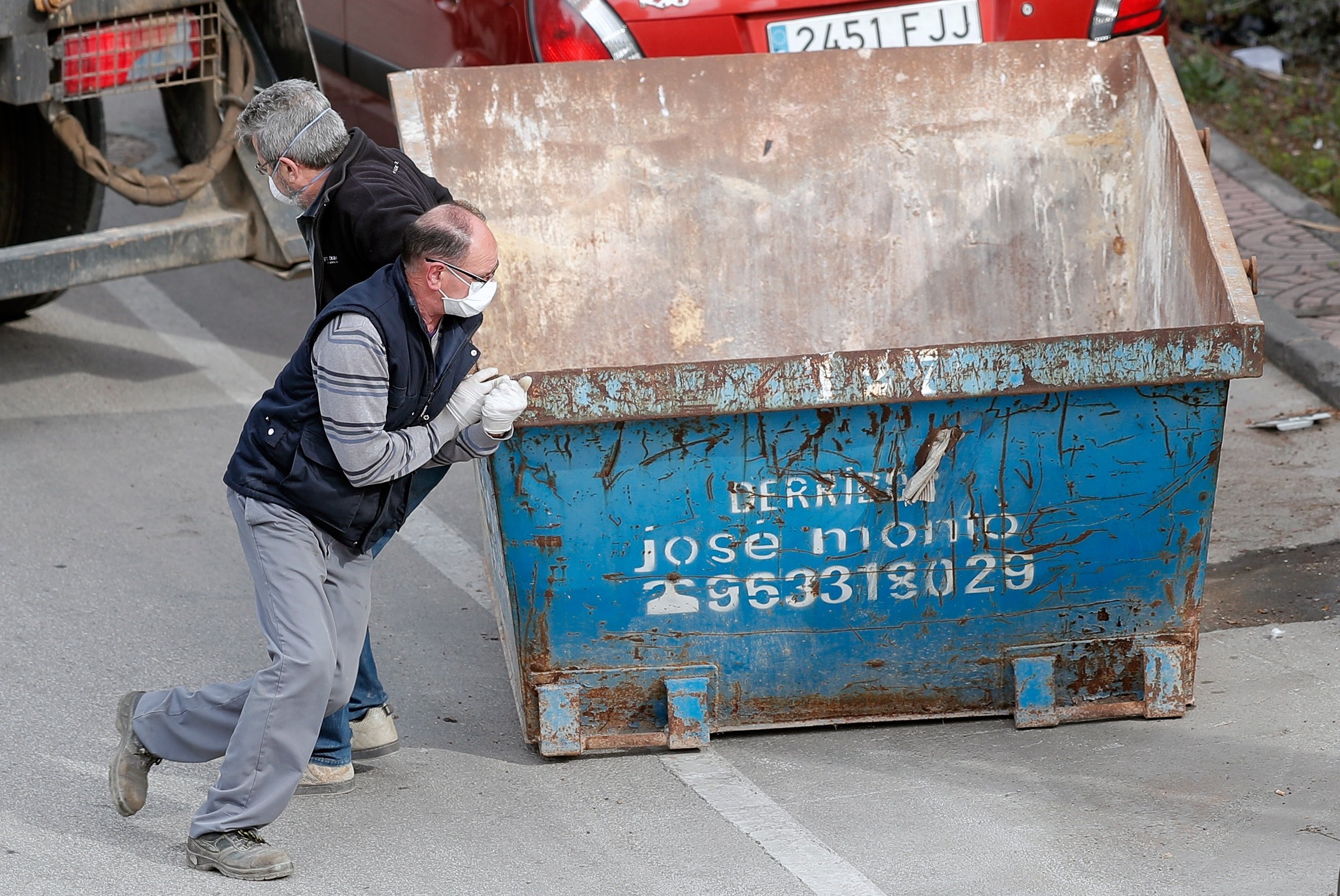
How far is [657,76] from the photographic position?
14.9ft

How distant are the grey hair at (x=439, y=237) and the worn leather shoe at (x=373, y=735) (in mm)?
1155

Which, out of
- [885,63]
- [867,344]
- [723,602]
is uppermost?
[885,63]

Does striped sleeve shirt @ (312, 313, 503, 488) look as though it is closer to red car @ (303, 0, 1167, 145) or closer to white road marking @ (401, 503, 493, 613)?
white road marking @ (401, 503, 493, 613)

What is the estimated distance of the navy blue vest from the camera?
2.94 meters

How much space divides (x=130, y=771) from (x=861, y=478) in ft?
5.22

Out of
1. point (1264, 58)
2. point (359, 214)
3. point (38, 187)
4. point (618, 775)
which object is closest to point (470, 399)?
point (359, 214)

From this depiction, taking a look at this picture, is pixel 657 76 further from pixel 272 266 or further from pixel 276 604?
pixel 276 604

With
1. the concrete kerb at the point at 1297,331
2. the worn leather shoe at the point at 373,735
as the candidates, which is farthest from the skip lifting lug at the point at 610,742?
the concrete kerb at the point at 1297,331

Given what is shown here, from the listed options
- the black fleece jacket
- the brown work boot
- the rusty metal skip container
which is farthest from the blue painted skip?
the brown work boot

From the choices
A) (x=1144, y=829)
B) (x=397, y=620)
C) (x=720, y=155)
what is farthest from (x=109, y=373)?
(x=1144, y=829)

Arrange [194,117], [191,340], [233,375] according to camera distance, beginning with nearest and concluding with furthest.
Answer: [194,117] < [233,375] < [191,340]

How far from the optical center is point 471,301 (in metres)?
2.97

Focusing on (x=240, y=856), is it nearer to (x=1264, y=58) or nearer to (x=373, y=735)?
(x=373, y=735)

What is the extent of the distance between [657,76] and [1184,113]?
1436mm
